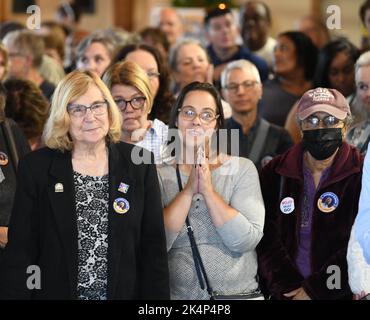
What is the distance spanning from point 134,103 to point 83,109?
0.79m

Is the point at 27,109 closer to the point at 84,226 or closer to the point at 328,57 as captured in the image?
the point at 84,226

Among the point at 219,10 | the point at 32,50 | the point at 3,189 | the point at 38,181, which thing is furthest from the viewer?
the point at 219,10

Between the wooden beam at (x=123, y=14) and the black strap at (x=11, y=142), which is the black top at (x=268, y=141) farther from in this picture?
the wooden beam at (x=123, y=14)

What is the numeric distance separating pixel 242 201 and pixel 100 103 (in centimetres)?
79

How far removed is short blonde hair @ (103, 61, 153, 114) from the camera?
5.20 m

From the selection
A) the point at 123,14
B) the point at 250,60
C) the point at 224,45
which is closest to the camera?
the point at 250,60

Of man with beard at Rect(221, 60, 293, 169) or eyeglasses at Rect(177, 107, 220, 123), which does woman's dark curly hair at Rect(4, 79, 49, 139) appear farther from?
eyeglasses at Rect(177, 107, 220, 123)

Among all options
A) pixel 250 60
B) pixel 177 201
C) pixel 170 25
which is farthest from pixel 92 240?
pixel 170 25

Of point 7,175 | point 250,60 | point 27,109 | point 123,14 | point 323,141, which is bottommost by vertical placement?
point 7,175

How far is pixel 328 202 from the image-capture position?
462 centimetres

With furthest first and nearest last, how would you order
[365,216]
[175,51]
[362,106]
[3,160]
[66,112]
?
[175,51], [362,106], [3,160], [66,112], [365,216]
